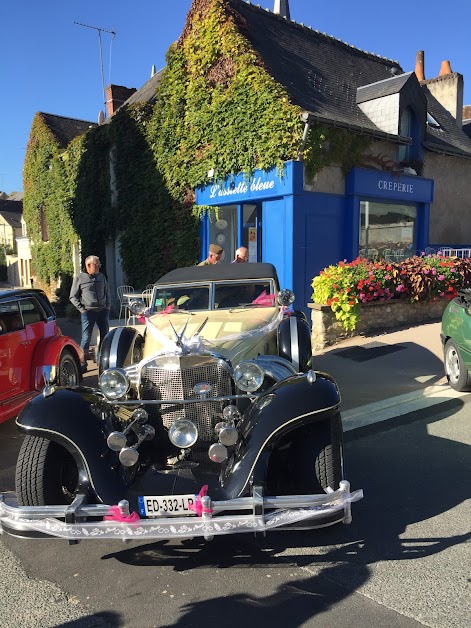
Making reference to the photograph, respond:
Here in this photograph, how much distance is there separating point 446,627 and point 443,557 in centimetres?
62

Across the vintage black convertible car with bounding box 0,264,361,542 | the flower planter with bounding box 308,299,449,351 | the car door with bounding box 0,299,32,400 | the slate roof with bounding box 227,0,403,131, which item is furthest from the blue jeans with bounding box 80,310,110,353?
the slate roof with bounding box 227,0,403,131

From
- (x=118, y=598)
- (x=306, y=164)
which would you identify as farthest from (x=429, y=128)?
(x=118, y=598)

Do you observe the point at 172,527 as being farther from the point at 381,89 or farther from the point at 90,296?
the point at 381,89

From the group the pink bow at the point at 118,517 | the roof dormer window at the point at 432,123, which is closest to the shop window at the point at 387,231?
the roof dormer window at the point at 432,123

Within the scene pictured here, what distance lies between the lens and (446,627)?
2.36 meters

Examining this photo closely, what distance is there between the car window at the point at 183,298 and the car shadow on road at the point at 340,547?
6.69 ft

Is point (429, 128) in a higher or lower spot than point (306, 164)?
higher

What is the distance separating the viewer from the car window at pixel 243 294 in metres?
5.14

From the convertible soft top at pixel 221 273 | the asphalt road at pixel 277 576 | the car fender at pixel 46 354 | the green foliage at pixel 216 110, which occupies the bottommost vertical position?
the asphalt road at pixel 277 576

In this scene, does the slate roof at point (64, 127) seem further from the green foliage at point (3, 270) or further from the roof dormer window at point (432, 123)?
the green foliage at point (3, 270)

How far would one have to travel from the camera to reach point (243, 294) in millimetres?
5254

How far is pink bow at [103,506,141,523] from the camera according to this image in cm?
261

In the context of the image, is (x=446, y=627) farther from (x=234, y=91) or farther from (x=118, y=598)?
(x=234, y=91)

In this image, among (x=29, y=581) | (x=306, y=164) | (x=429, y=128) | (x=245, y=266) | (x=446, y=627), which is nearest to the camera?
(x=446, y=627)
